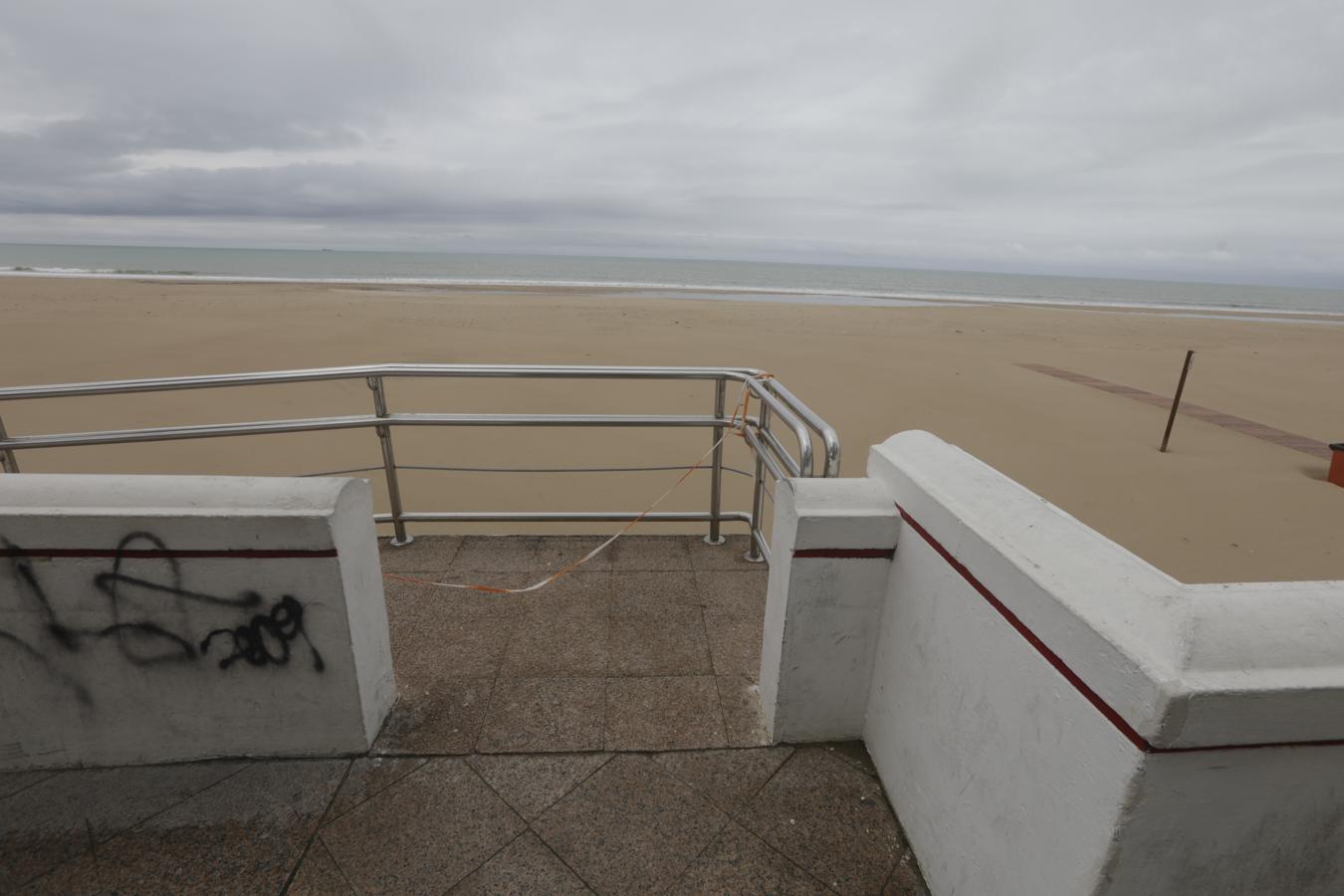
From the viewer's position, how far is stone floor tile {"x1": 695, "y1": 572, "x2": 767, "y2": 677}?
10.6ft

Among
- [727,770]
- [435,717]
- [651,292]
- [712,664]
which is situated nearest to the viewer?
[727,770]

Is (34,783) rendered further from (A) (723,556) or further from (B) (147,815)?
(A) (723,556)

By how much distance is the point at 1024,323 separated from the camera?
1086 inches

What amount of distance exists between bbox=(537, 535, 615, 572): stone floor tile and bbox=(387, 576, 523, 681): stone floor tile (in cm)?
29

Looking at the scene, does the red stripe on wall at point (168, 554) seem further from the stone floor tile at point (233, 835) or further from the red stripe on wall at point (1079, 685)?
the red stripe on wall at point (1079, 685)

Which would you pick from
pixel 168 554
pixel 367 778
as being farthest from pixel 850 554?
pixel 168 554

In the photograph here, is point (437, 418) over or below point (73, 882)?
over

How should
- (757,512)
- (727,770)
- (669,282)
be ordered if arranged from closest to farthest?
(727,770), (757,512), (669,282)

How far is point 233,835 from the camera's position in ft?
7.39

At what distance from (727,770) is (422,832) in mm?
1124

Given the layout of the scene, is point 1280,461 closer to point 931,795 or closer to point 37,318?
point 931,795

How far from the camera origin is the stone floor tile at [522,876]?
209cm

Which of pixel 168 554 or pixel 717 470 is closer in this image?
pixel 168 554

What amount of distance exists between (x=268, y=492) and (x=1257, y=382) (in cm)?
1946
